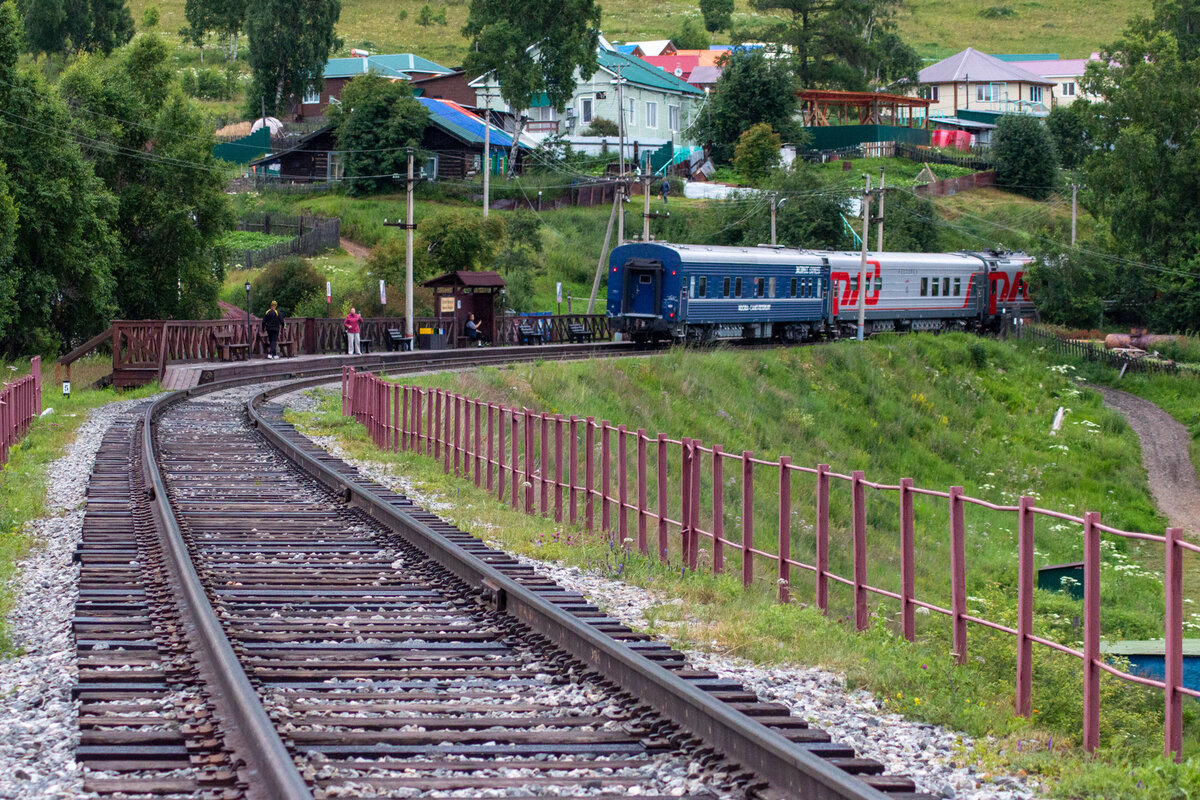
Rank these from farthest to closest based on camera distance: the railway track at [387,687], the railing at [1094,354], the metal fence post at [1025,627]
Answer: the railing at [1094,354] → the metal fence post at [1025,627] → the railway track at [387,687]

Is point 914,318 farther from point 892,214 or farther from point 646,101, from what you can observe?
point 646,101

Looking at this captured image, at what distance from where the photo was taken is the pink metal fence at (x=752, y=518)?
6461 millimetres

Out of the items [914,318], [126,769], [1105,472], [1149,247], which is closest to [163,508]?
[126,769]

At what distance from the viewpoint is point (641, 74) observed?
89250 millimetres

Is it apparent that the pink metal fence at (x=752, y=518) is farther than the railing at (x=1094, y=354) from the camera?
No

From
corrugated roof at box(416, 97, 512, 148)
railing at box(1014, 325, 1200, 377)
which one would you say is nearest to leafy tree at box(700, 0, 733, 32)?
corrugated roof at box(416, 97, 512, 148)

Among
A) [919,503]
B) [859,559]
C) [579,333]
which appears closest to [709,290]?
[579,333]

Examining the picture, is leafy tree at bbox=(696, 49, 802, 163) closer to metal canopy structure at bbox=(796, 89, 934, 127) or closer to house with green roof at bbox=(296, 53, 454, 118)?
metal canopy structure at bbox=(796, 89, 934, 127)

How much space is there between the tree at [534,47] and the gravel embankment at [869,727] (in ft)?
A: 217

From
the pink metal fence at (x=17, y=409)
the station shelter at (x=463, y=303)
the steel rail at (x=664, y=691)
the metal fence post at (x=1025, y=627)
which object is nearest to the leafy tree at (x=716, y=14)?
the station shelter at (x=463, y=303)

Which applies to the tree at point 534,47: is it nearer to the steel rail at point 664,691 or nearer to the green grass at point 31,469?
the green grass at point 31,469

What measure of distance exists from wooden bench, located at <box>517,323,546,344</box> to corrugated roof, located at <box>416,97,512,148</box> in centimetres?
3069

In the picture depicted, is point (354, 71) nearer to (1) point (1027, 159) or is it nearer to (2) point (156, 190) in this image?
(1) point (1027, 159)

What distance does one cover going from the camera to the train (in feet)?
134
